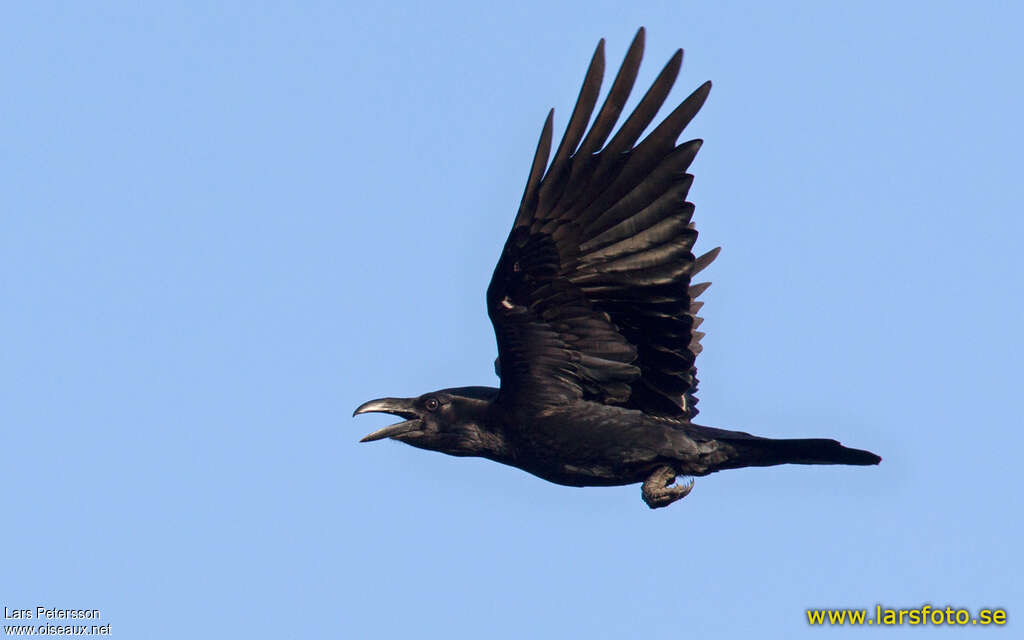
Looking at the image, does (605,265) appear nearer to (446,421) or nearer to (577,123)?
(577,123)

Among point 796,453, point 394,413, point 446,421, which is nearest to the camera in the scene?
point 796,453

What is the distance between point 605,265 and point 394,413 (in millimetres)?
2282

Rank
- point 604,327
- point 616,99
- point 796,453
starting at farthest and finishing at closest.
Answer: point 796,453 → point 604,327 → point 616,99

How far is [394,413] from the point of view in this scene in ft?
41.1

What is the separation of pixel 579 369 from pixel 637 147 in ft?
5.55

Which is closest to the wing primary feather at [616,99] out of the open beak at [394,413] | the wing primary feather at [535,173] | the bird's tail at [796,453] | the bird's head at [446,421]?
the wing primary feather at [535,173]

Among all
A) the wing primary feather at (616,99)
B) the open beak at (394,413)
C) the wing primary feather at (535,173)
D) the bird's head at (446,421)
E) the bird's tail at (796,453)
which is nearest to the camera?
the wing primary feather at (616,99)

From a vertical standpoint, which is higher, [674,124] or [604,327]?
[674,124]

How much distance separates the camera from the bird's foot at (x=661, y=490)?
38.5 feet

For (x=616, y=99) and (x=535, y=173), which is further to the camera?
(x=535, y=173)

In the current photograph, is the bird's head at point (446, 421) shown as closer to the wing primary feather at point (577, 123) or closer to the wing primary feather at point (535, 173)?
the wing primary feather at point (535, 173)

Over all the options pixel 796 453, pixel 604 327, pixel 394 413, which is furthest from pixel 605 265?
pixel 394 413

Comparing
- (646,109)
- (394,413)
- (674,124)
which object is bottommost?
(394,413)

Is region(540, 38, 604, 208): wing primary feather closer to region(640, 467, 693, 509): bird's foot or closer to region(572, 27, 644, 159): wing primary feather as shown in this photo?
region(572, 27, 644, 159): wing primary feather
